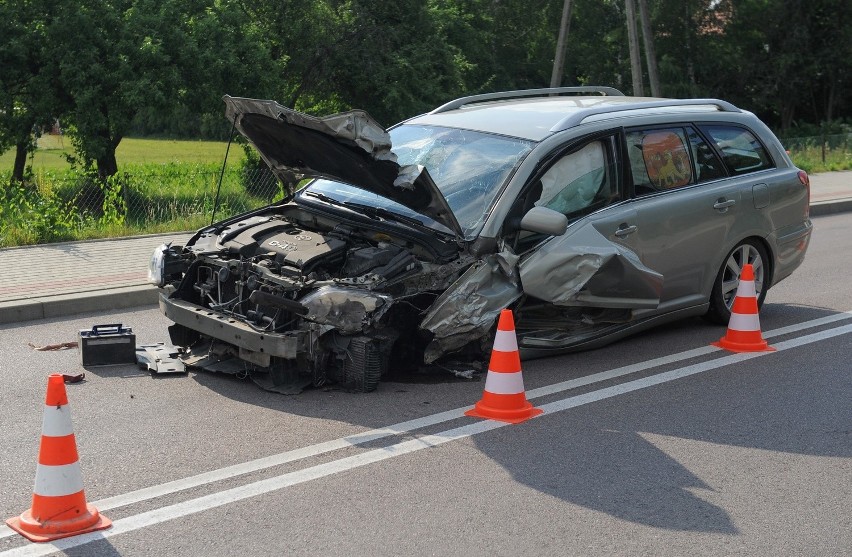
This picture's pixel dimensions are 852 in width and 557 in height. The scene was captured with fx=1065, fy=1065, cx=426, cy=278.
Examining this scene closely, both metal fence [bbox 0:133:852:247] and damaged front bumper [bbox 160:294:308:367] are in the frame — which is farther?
metal fence [bbox 0:133:852:247]

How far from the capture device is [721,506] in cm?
498

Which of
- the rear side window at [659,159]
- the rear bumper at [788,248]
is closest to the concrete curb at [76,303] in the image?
the rear side window at [659,159]

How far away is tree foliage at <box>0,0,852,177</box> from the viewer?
1983 centimetres

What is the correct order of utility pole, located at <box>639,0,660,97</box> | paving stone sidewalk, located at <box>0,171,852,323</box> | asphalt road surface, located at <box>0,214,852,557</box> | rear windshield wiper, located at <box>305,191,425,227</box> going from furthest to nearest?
utility pole, located at <box>639,0,660,97</box>
paving stone sidewalk, located at <box>0,171,852,323</box>
rear windshield wiper, located at <box>305,191,425,227</box>
asphalt road surface, located at <box>0,214,852,557</box>

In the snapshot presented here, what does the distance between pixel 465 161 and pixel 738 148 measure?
2605mm

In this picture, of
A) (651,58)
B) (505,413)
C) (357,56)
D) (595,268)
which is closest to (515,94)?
(595,268)

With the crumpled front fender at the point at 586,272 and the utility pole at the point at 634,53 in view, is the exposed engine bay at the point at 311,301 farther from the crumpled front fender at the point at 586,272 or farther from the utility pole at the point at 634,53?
the utility pole at the point at 634,53

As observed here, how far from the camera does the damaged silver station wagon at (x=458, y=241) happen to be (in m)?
6.54

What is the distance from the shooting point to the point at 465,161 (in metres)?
7.44

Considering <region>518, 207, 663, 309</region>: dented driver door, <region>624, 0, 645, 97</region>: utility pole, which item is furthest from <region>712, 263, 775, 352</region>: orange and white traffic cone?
<region>624, 0, 645, 97</region>: utility pole

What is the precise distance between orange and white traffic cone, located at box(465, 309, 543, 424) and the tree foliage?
48.2 ft

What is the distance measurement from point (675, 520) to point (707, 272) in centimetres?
371

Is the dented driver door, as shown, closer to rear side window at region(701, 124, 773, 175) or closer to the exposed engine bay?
the exposed engine bay

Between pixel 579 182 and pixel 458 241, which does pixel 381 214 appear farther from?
pixel 579 182
